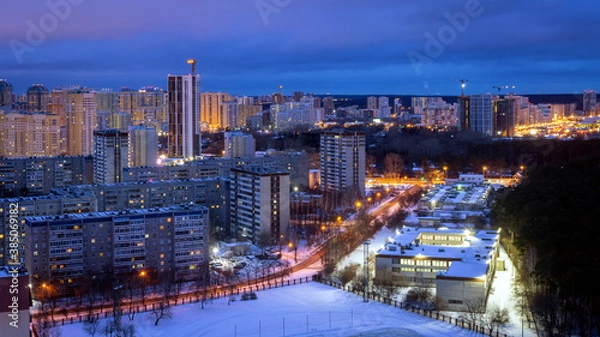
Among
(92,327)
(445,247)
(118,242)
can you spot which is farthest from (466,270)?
(118,242)

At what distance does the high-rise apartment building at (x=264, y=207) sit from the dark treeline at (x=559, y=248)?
2672 millimetres

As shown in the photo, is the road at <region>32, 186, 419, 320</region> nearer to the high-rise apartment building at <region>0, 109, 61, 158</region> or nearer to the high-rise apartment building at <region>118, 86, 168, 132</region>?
the high-rise apartment building at <region>0, 109, 61, 158</region>

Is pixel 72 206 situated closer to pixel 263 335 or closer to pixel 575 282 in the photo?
pixel 263 335

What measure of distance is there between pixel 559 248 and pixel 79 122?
14.5m

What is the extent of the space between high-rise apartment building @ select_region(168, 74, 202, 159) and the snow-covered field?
9.41m

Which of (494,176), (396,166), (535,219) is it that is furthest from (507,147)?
(535,219)

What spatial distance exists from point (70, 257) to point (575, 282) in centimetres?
453

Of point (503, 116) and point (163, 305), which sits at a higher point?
point (503, 116)

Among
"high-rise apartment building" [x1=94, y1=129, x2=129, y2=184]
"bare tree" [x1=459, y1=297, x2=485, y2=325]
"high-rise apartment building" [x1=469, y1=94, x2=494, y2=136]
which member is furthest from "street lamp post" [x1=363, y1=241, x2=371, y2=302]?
"high-rise apartment building" [x1=469, y1=94, x2=494, y2=136]

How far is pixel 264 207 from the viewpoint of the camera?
8.79 metres

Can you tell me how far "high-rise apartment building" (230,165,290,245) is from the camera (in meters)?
8.78

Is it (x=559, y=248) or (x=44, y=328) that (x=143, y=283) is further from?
(x=559, y=248)

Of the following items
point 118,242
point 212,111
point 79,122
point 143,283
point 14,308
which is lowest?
point 143,283

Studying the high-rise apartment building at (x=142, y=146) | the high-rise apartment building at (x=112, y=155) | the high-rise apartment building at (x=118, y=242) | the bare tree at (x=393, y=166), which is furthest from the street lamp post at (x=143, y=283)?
the bare tree at (x=393, y=166)
